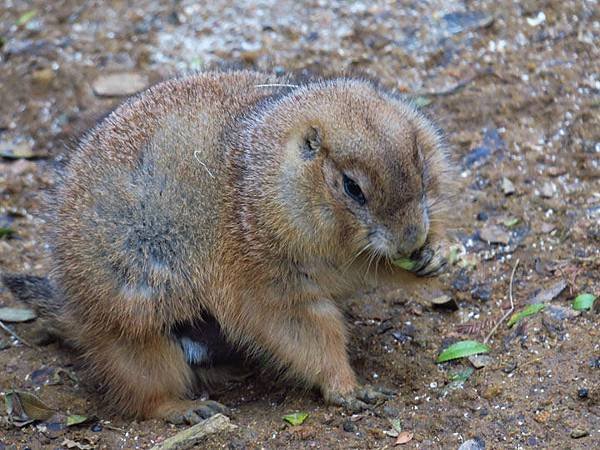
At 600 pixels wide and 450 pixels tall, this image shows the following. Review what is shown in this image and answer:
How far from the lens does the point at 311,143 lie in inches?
208

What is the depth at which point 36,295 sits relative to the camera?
20.5 ft

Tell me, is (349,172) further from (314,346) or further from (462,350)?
(462,350)

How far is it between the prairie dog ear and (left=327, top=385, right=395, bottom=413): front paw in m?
1.39

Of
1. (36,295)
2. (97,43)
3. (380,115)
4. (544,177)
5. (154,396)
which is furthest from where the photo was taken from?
(97,43)

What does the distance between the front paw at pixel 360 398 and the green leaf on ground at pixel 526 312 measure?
0.88 m

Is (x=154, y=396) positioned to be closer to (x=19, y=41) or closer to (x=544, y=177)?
(x=544, y=177)

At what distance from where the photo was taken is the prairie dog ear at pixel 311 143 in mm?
5246

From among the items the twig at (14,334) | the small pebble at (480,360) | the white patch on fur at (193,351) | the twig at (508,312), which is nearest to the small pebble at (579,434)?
the small pebble at (480,360)

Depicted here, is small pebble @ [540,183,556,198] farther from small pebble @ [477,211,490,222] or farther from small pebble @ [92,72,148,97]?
small pebble @ [92,72,148,97]

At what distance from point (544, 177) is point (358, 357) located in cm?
202

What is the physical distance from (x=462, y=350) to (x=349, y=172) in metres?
1.40

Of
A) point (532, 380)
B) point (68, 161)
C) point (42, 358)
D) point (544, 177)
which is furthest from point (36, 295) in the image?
point (544, 177)

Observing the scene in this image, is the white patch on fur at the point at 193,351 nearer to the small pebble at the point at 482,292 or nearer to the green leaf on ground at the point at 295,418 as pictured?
the green leaf on ground at the point at 295,418

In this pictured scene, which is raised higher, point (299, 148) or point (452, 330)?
point (299, 148)
